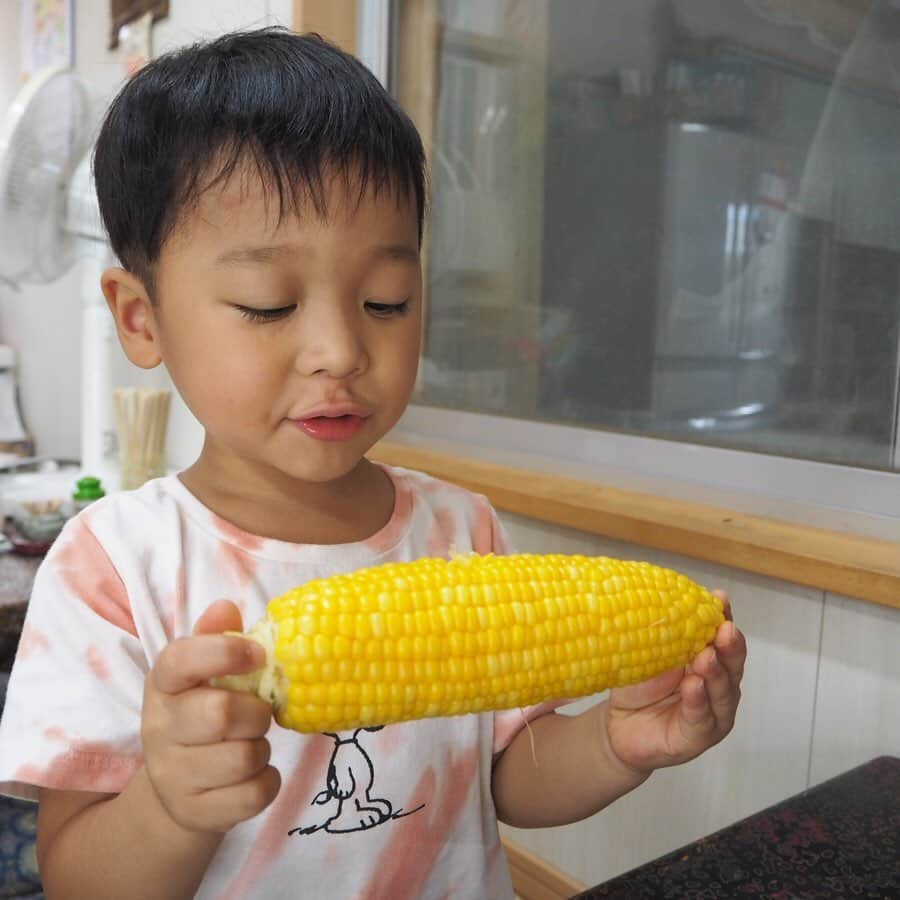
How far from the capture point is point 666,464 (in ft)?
4.75

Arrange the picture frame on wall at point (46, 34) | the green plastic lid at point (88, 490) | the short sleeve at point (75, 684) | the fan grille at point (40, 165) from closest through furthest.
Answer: the short sleeve at point (75, 684)
the green plastic lid at point (88, 490)
the fan grille at point (40, 165)
the picture frame on wall at point (46, 34)

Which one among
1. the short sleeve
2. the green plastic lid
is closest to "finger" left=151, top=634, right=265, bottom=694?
the short sleeve

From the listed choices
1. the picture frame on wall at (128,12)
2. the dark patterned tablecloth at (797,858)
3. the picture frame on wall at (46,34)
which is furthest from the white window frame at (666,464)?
the picture frame on wall at (46,34)

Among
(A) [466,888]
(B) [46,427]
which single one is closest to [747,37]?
(A) [466,888]

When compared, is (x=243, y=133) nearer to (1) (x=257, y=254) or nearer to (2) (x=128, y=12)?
(1) (x=257, y=254)

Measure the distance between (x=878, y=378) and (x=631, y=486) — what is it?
398 mm

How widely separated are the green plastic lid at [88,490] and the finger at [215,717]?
1.37 m

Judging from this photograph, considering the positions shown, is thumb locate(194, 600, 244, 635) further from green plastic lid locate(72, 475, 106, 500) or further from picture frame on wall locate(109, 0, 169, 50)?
picture frame on wall locate(109, 0, 169, 50)

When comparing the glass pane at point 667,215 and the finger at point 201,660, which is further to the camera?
the glass pane at point 667,215

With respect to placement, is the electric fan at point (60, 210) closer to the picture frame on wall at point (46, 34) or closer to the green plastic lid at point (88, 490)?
the green plastic lid at point (88, 490)

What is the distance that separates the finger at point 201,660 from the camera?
53 cm

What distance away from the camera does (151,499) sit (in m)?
0.87

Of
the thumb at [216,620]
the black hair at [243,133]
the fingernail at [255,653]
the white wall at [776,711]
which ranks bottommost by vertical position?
the white wall at [776,711]

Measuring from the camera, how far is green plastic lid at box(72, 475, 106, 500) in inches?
71.2
